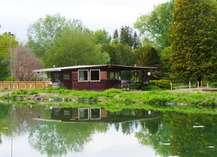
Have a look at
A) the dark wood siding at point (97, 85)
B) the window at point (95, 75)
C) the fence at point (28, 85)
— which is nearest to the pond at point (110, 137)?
the dark wood siding at point (97, 85)

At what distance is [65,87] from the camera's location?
1321 inches

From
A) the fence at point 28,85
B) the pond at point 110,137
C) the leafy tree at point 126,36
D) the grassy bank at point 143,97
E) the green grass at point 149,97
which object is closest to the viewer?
the pond at point 110,137

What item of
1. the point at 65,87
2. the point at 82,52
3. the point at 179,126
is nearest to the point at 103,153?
the point at 179,126

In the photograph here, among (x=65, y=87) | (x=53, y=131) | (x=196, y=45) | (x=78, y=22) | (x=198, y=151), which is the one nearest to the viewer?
(x=198, y=151)

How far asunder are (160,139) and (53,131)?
3.88 m

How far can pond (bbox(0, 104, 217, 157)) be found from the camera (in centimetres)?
806

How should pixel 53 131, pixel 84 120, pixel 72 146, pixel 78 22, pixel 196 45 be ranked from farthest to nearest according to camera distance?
pixel 78 22, pixel 196 45, pixel 84 120, pixel 53 131, pixel 72 146

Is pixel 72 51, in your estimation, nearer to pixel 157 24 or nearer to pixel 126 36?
pixel 157 24

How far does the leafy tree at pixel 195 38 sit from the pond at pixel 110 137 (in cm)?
2271

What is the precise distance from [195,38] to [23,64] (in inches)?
956

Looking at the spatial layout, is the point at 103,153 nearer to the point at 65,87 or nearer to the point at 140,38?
the point at 65,87

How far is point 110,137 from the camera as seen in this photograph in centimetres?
1001

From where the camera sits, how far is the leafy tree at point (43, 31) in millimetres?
51609

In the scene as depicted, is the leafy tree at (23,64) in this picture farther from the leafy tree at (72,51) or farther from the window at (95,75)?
the window at (95,75)
